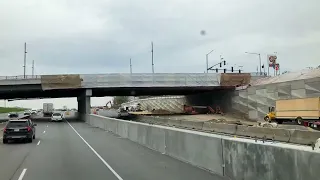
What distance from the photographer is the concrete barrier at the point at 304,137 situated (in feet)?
62.9

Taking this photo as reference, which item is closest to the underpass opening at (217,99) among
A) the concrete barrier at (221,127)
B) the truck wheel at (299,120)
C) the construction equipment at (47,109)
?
the truck wheel at (299,120)

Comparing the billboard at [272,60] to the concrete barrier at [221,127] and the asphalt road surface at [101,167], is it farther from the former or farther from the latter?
the asphalt road surface at [101,167]

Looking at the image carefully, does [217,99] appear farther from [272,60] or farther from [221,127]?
[221,127]

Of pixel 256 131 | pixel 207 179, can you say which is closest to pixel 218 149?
pixel 207 179

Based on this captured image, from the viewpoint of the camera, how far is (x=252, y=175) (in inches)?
351

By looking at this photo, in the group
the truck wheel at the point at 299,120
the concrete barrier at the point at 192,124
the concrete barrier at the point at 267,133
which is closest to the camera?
the concrete barrier at the point at 267,133

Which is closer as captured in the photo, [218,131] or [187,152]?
[187,152]

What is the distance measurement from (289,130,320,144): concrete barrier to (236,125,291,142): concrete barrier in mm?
455

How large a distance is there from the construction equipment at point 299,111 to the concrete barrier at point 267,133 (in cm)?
971

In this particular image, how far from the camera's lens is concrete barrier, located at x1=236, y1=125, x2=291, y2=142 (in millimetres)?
21736

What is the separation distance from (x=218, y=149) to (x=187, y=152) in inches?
109

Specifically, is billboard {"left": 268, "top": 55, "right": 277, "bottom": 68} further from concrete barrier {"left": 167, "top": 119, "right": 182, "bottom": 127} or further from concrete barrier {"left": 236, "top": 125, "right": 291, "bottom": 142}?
concrete barrier {"left": 236, "top": 125, "right": 291, "bottom": 142}

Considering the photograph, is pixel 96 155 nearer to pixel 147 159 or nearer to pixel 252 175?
pixel 147 159

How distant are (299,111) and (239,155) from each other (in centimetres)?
2946
